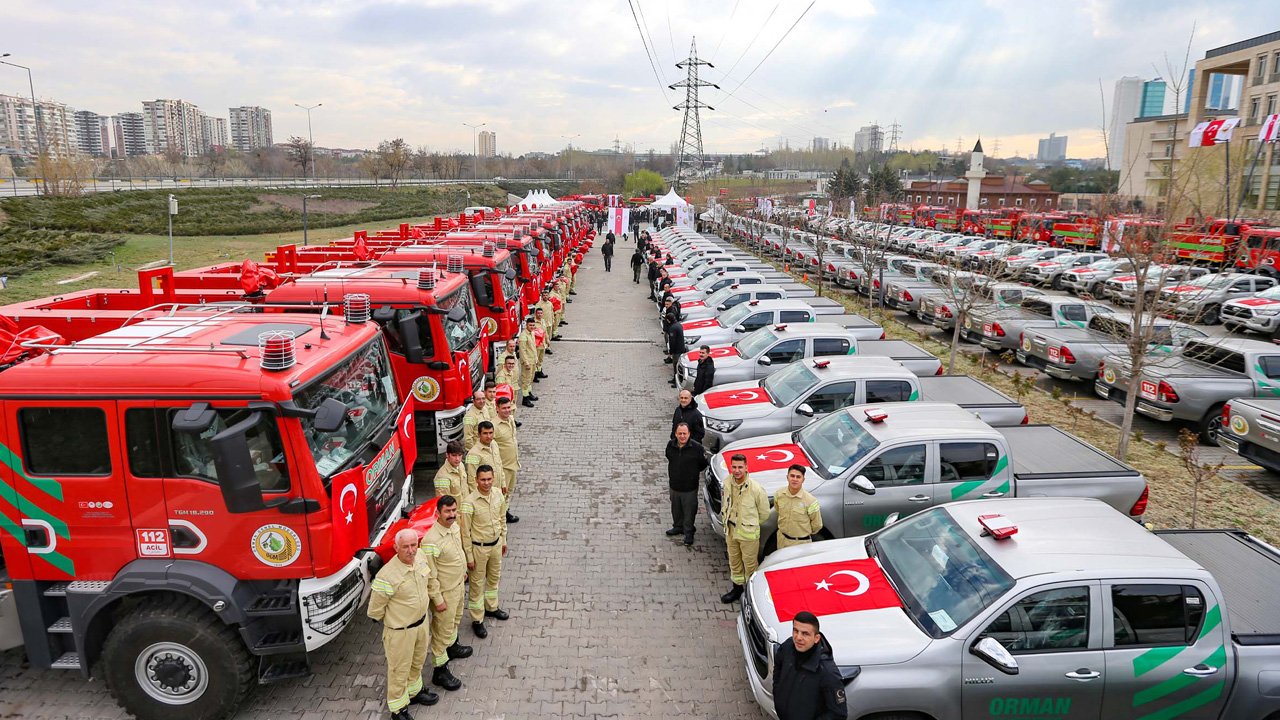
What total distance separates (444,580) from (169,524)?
1.83 m

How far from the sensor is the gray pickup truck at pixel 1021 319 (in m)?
15.6

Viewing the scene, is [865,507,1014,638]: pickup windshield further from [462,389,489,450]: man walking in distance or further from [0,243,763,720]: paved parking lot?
[462,389,489,450]: man walking in distance

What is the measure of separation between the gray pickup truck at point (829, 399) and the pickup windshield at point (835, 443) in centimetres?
86

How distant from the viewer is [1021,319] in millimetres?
16047

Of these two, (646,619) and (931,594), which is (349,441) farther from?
(931,594)

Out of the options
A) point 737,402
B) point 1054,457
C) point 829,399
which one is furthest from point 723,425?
point 1054,457

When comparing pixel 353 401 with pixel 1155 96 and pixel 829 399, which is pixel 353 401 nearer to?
pixel 829 399

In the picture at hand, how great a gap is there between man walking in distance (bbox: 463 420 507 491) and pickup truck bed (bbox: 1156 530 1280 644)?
5820 millimetres

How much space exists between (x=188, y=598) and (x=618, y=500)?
4.98 meters

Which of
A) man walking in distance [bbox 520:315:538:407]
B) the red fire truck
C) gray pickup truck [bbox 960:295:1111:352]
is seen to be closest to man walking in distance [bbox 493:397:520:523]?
the red fire truck

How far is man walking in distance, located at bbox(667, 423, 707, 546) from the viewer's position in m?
7.56

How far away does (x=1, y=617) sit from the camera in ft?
16.4

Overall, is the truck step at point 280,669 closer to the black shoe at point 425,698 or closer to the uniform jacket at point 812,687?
the black shoe at point 425,698

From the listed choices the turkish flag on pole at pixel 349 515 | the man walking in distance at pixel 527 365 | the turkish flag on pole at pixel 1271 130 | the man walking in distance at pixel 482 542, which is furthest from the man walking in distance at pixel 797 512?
the turkish flag on pole at pixel 1271 130
